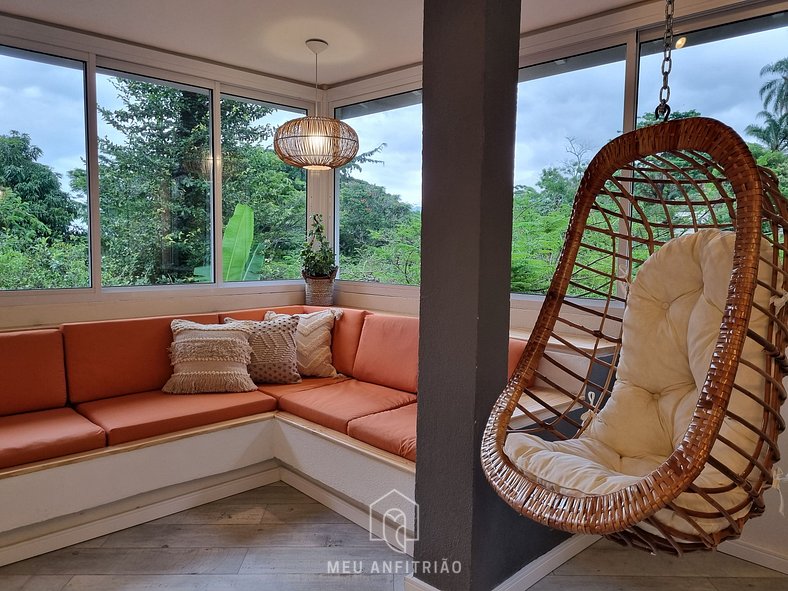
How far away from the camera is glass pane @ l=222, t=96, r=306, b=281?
4004 mm

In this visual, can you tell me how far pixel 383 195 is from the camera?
163 inches

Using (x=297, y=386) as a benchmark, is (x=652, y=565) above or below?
below

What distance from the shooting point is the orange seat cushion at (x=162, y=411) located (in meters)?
2.57

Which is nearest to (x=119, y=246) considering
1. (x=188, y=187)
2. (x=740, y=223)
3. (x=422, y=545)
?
(x=188, y=187)

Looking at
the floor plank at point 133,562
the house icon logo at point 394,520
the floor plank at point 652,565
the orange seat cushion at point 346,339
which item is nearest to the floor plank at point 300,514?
the house icon logo at point 394,520

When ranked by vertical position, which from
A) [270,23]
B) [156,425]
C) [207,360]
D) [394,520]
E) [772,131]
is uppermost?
[270,23]

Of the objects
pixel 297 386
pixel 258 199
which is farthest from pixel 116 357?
pixel 258 199

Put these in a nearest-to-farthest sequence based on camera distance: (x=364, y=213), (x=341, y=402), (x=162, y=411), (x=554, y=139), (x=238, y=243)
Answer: (x=162, y=411), (x=341, y=402), (x=554, y=139), (x=238, y=243), (x=364, y=213)

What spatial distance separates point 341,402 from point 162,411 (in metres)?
0.91

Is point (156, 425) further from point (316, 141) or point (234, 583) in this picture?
point (316, 141)

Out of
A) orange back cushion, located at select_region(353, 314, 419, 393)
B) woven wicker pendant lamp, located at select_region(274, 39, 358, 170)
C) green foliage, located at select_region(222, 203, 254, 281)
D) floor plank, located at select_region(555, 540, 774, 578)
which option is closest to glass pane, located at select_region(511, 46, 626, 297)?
orange back cushion, located at select_region(353, 314, 419, 393)

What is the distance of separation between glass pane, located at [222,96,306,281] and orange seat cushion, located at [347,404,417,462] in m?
1.94

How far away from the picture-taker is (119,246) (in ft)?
11.5

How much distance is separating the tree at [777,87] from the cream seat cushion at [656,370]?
49.0 inches
